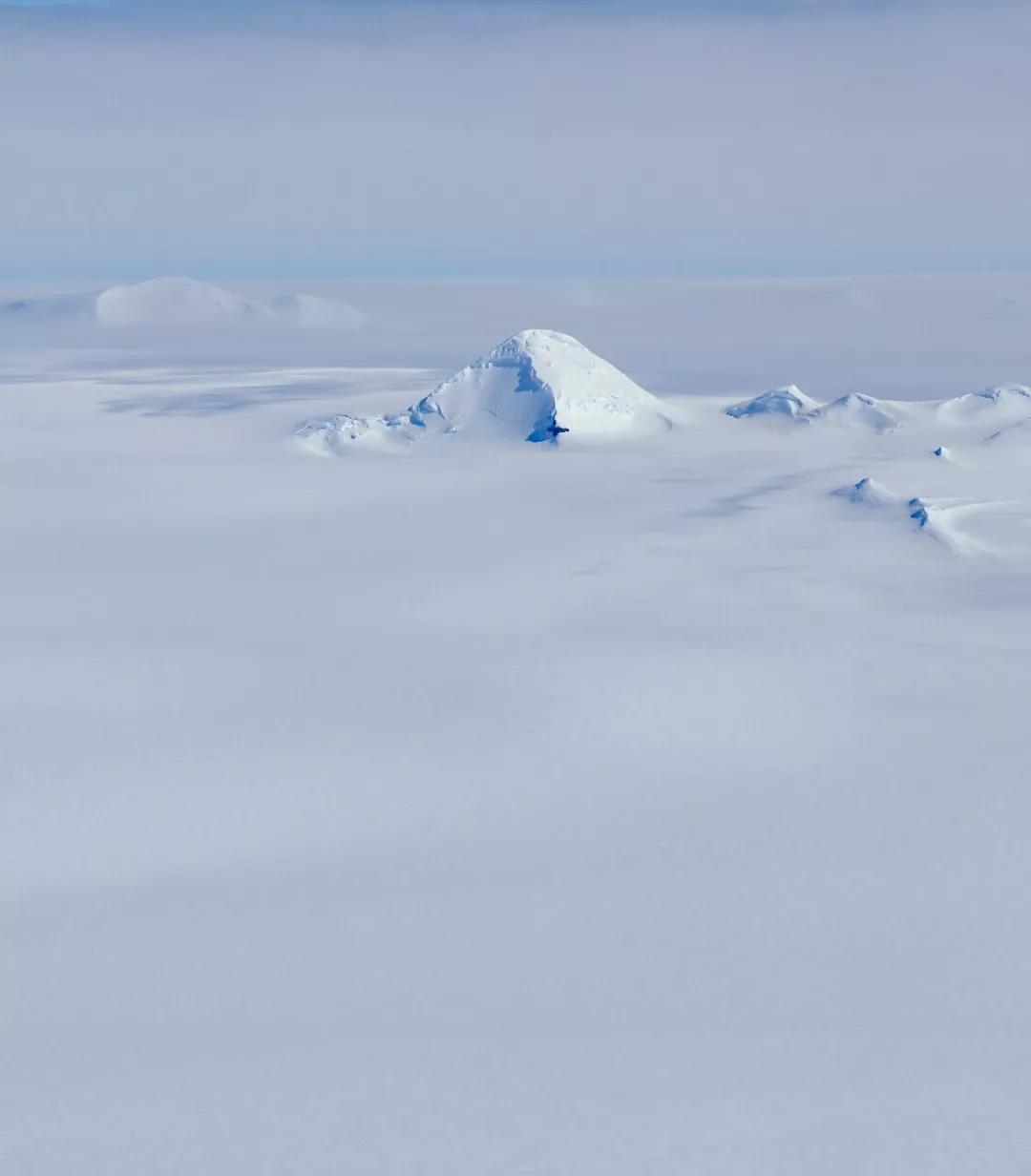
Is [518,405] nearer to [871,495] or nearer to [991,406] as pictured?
[871,495]

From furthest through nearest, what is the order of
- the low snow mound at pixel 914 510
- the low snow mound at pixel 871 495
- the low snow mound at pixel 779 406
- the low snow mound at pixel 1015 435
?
the low snow mound at pixel 779 406 < the low snow mound at pixel 1015 435 < the low snow mound at pixel 871 495 < the low snow mound at pixel 914 510

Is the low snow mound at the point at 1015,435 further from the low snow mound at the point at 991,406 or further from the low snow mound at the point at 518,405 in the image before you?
the low snow mound at the point at 518,405

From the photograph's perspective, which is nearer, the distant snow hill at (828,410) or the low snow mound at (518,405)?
the low snow mound at (518,405)

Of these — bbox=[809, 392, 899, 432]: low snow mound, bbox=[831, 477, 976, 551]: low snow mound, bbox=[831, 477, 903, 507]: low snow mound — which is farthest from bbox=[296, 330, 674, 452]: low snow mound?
bbox=[831, 477, 903, 507]: low snow mound

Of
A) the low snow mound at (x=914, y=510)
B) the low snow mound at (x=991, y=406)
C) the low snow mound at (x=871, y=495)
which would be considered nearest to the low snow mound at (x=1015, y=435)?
the low snow mound at (x=991, y=406)

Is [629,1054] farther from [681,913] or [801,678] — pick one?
[801,678]

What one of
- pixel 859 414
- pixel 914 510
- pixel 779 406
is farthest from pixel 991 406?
pixel 914 510

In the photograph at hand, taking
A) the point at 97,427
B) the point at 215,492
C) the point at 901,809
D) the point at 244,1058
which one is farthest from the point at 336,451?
the point at 244,1058
